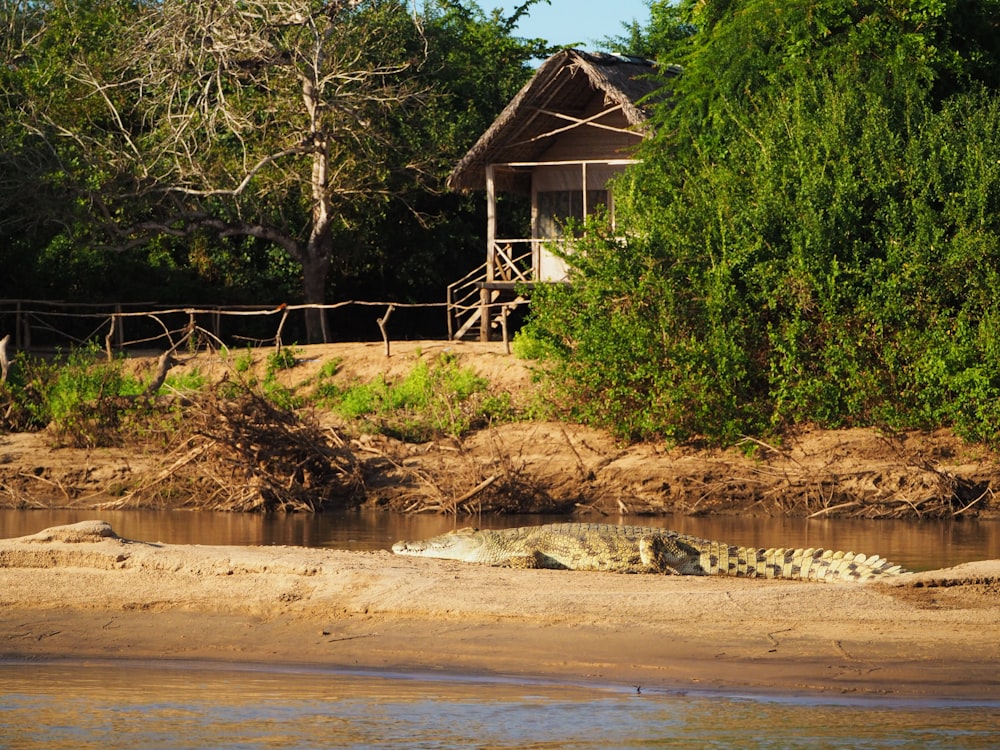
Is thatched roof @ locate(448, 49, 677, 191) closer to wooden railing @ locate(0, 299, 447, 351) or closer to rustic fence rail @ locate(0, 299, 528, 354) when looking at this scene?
rustic fence rail @ locate(0, 299, 528, 354)

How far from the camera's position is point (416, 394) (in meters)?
19.7

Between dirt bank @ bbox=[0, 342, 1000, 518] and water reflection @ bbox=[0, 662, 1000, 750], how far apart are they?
8387 millimetres

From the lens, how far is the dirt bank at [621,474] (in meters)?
15.6

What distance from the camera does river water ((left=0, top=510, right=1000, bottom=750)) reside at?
21.2ft

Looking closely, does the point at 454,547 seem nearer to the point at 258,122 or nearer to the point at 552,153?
the point at 552,153

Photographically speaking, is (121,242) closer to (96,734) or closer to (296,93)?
(296,93)

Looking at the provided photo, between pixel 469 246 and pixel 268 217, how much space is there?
185 inches

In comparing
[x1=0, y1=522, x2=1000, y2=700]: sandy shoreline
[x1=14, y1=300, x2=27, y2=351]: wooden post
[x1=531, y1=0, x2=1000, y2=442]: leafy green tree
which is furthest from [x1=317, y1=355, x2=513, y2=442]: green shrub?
[x1=0, y1=522, x2=1000, y2=700]: sandy shoreline

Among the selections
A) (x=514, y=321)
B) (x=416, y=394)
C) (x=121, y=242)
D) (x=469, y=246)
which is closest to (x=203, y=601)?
(x=416, y=394)

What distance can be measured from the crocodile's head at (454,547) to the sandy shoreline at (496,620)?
114 cm

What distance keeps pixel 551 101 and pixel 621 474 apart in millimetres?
9076

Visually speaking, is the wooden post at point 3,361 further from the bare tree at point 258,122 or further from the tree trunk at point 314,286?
the tree trunk at point 314,286

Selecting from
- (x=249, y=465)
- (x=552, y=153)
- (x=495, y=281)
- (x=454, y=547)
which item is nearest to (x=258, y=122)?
(x=495, y=281)

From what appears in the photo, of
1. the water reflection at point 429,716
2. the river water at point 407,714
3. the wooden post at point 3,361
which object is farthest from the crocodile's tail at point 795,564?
the wooden post at point 3,361
